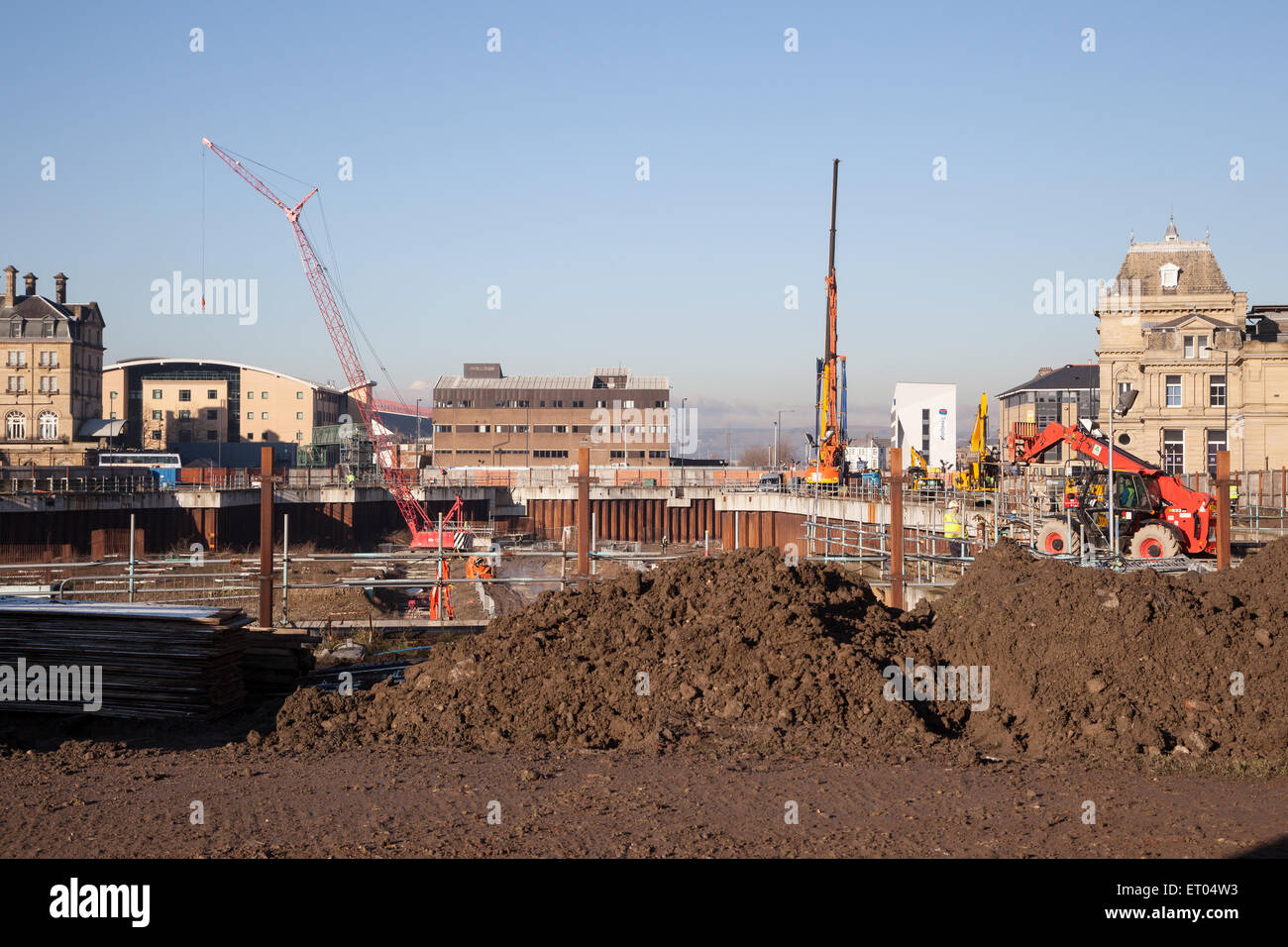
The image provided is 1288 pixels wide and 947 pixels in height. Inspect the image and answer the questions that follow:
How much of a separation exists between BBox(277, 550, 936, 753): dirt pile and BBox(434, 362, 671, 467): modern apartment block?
276 ft

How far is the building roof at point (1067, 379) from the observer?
86.1 m

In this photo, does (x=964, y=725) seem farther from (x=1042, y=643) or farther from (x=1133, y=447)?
(x=1133, y=447)

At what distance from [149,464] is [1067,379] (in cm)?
6959

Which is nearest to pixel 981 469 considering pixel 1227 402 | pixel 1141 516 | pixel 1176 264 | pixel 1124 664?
pixel 1141 516

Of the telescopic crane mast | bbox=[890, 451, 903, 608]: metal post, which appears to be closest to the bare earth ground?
bbox=[890, 451, 903, 608]: metal post

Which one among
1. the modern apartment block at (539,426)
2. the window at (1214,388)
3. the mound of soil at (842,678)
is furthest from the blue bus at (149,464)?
the window at (1214,388)

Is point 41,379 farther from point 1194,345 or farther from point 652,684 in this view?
point 652,684

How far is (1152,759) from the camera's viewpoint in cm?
913

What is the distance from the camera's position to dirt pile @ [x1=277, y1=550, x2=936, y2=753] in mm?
9914

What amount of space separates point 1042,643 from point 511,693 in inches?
209

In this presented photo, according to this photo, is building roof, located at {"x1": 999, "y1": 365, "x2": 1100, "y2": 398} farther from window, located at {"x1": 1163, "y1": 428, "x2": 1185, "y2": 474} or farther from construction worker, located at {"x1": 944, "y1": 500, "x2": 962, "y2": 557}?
construction worker, located at {"x1": 944, "y1": 500, "x2": 962, "y2": 557}

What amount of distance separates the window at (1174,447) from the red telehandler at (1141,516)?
106 feet

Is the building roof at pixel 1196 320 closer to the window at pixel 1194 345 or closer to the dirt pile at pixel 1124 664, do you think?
the window at pixel 1194 345

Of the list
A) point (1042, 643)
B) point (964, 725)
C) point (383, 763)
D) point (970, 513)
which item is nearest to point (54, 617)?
point (383, 763)
